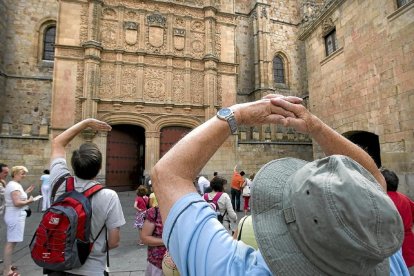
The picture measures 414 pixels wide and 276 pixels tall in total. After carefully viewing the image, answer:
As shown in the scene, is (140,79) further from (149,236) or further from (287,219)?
(287,219)

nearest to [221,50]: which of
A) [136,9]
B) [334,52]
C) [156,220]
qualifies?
[136,9]

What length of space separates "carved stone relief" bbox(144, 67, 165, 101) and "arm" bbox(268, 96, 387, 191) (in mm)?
15334

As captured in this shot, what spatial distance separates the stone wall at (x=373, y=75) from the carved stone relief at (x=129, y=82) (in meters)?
10.1

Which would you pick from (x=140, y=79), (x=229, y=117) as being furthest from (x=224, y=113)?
(x=140, y=79)

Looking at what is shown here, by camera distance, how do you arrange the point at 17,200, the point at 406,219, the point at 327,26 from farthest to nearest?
1. the point at 327,26
2. the point at 17,200
3. the point at 406,219

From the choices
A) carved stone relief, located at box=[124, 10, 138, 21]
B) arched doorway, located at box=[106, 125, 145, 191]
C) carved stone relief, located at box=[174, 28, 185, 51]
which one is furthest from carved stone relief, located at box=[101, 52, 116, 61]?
arched doorway, located at box=[106, 125, 145, 191]

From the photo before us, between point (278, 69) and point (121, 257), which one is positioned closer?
point (121, 257)

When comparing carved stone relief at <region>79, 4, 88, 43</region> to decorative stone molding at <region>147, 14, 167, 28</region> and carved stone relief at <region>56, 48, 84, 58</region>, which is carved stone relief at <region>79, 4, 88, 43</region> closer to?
carved stone relief at <region>56, 48, 84, 58</region>

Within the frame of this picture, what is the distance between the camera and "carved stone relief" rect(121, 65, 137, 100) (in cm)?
1568

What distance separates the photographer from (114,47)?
15.9 metres

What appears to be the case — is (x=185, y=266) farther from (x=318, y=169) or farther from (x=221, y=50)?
(x=221, y=50)

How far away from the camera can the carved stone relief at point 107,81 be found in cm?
1537

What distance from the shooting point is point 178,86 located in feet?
54.8

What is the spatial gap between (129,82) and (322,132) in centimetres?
1575
